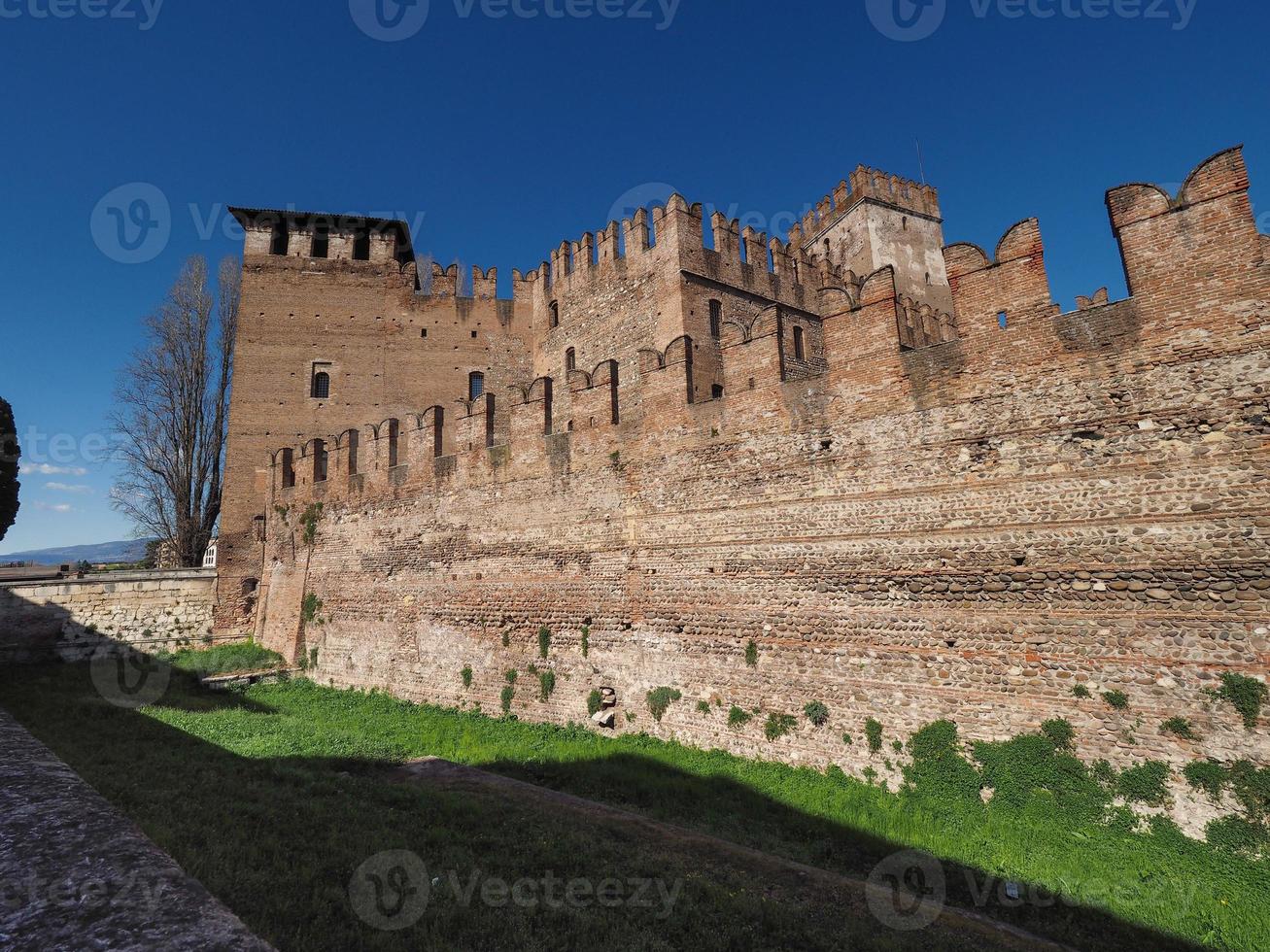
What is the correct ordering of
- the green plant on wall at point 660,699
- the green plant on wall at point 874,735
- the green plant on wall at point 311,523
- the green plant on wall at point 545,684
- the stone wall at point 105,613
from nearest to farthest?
the green plant on wall at point 874,735 → the green plant on wall at point 660,699 → the green plant on wall at point 545,684 → the stone wall at point 105,613 → the green plant on wall at point 311,523

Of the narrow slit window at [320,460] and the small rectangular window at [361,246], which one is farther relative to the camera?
the small rectangular window at [361,246]

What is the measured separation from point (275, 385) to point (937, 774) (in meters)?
22.5

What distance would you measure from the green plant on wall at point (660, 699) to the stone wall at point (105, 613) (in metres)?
16.0

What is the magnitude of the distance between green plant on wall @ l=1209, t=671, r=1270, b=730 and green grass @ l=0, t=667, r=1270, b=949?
1.29 metres

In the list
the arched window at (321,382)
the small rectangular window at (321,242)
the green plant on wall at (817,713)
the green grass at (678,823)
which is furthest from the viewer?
the small rectangular window at (321,242)

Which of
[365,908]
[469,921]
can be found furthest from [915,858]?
[365,908]

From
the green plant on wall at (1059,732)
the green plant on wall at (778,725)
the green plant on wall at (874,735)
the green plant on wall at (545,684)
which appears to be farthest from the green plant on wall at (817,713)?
the green plant on wall at (545,684)

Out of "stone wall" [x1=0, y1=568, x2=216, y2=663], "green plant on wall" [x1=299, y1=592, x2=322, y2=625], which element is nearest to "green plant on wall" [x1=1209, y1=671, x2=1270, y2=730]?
"green plant on wall" [x1=299, y1=592, x2=322, y2=625]

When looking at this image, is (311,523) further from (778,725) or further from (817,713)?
(817,713)

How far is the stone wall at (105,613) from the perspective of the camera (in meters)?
17.5

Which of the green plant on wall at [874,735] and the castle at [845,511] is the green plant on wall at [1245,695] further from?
the green plant on wall at [874,735]

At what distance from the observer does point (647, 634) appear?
10891mm

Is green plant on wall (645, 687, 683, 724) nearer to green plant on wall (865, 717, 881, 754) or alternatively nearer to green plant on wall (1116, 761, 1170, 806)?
green plant on wall (865, 717, 881, 754)

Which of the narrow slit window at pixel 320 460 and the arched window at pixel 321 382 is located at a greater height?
the arched window at pixel 321 382
